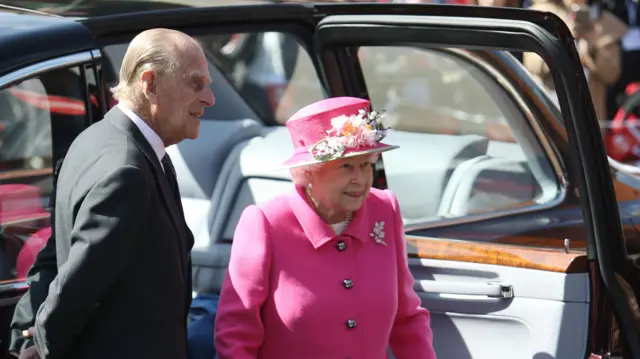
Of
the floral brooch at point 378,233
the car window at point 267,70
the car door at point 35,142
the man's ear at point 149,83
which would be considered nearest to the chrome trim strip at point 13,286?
the car door at point 35,142

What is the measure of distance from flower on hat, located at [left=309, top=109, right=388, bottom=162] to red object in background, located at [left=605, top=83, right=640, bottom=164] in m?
7.07

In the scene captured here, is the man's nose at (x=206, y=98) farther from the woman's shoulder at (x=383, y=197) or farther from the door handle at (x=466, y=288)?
the door handle at (x=466, y=288)

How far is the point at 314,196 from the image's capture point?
107 inches

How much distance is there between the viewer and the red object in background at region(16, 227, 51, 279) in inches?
108

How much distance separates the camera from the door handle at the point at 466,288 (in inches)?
117

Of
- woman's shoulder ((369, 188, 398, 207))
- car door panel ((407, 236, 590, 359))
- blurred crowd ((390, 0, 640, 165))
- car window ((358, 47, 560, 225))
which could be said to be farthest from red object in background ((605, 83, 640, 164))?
woman's shoulder ((369, 188, 398, 207))

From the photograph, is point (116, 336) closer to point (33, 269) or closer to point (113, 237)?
point (113, 237)

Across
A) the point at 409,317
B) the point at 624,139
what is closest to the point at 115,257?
the point at 409,317

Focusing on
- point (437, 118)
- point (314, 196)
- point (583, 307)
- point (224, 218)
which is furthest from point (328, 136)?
point (437, 118)

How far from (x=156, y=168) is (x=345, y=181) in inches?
20.2

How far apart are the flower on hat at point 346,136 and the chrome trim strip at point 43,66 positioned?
0.66m

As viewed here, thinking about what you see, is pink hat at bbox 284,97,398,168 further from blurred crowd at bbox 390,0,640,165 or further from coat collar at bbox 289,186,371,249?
blurred crowd at bbox 390,0,640,165

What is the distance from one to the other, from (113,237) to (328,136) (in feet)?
2.16

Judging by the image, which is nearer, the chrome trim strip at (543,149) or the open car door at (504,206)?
the open car door at (504,206)
